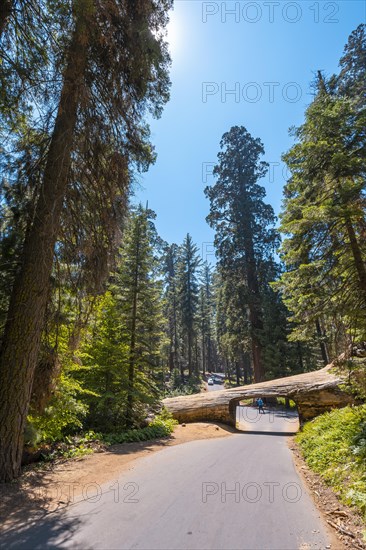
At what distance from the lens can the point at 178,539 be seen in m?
3.71

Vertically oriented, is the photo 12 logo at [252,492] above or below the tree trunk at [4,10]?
below

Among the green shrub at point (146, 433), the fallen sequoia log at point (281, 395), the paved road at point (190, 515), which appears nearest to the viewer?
the paved road at point (190, 515)

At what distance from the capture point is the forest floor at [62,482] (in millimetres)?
4449

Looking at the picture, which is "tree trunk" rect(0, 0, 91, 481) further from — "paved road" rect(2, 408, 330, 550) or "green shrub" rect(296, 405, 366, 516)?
"green shrub" rect(296, 405, 366, 516)

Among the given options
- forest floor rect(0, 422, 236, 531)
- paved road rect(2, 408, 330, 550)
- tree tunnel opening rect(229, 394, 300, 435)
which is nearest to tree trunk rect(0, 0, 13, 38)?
forest floor rect(0, 422, 236, 531)

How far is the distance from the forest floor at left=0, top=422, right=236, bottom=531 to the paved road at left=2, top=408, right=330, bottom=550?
0.28 m

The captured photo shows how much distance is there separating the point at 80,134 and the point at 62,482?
24.5 ft

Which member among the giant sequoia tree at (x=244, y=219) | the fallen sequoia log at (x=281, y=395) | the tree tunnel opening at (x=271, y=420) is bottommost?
the tree tunnel opening at (x=271, y=420)

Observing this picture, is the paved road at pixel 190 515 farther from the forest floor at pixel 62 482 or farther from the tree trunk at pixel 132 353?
the tree trunk at pixel 132 353

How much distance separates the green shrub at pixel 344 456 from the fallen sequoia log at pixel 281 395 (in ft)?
12.8

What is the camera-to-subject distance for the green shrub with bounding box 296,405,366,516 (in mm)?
5016

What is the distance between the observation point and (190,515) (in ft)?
14.5

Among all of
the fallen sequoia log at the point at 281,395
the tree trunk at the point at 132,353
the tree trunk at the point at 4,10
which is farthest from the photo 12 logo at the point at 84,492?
the fallen sequoia log at the point at 281,395

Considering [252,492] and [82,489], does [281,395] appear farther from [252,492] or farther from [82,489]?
[82,489]
